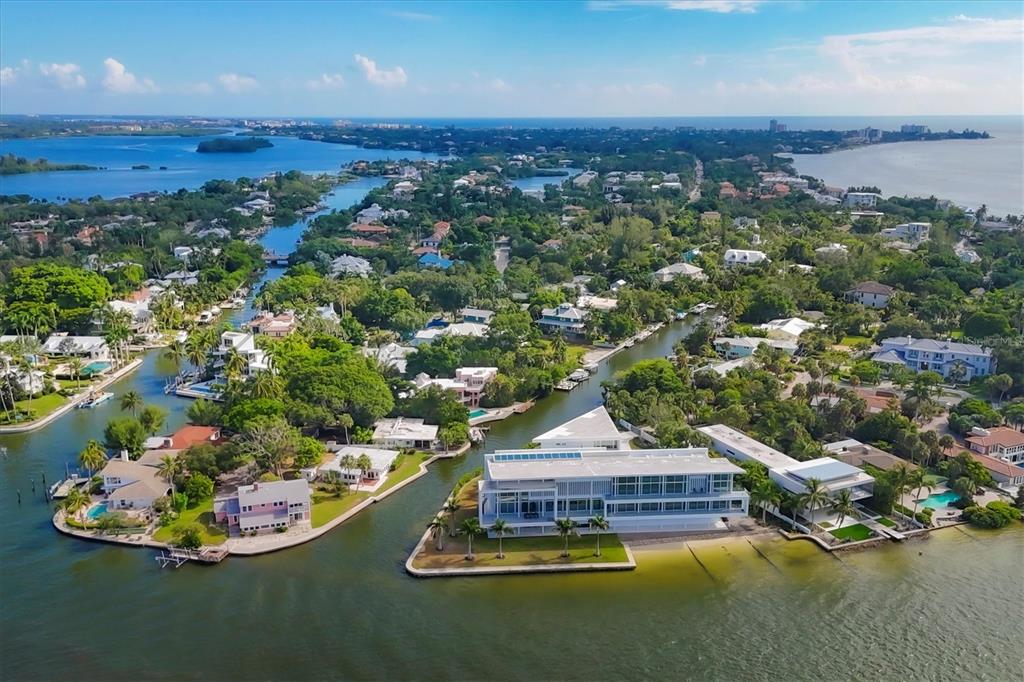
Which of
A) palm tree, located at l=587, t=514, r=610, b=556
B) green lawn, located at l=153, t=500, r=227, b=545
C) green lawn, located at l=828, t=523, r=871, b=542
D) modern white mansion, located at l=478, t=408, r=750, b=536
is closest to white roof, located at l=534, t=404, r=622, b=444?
modern white mansion, located at l=478, t=408, r=750, b=536

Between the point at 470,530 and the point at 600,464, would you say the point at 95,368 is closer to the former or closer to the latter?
Result: the point at 470,530

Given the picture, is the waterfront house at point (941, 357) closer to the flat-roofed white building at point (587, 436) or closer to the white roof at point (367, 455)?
the flat-roofed white building at point (587, 436)

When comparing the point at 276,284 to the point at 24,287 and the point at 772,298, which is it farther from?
the point at 772,298

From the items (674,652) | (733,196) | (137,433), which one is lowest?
(674,652)

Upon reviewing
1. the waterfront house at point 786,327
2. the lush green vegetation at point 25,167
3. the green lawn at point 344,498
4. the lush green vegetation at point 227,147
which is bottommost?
the green lawn at point 344,498

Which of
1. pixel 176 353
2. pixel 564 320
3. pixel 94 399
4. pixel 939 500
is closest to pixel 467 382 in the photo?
pixel 564 320

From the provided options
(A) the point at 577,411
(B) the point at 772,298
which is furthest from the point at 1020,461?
(B) the point at 772,298

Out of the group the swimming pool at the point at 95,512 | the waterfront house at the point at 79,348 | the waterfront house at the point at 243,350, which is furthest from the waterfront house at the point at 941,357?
the waterfront house at the point at 79,348
